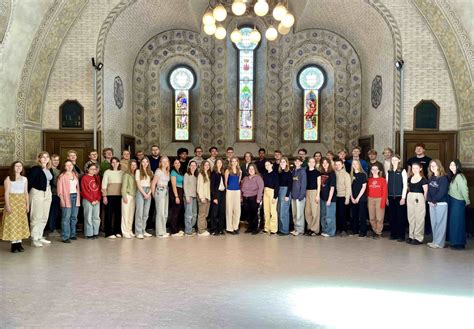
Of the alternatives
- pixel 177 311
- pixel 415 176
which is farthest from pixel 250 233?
pixel 177 311

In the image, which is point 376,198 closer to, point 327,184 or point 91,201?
point 327,184

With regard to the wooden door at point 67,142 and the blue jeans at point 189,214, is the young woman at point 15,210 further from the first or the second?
the wooden door at point 67,142

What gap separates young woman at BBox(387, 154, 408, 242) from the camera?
945 centimetres

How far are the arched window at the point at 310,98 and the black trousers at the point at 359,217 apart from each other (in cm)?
561

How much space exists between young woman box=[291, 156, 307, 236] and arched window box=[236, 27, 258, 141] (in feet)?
18.0

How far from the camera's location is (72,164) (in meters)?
9.30

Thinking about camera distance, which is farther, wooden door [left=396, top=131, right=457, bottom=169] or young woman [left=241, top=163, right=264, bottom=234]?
wooden door [left=396, top=131, right=457, bottom=169]

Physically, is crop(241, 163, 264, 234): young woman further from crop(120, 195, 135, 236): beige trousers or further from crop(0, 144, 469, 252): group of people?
crop(120, 195, 135, 236): beige trousers

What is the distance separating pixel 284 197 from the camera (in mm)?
10148

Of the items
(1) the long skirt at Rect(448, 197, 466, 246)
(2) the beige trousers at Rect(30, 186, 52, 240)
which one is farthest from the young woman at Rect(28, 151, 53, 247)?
(1) the long skirt at Rect(448, 197, 466, 246)

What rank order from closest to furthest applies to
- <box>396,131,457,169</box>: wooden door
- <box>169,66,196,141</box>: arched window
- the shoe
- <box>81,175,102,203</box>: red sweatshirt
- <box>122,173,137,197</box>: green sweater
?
the shoe → <box>81,175,102,203</box>: red sweatshirt → <box>122,173,137,197</box>: green sweater → <box>396,131,457,169</box>: wooden door → <box>169,66,196,141</box>: arched window

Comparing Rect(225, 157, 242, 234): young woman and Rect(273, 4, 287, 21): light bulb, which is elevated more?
Rect(273, 4, 287, 21): light bulb

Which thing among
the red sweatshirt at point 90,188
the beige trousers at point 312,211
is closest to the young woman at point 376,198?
the beige trousers at point 312,211

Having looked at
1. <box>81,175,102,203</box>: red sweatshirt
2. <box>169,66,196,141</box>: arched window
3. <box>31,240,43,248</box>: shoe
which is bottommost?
<box>31,240,43,248</box>: shoe
